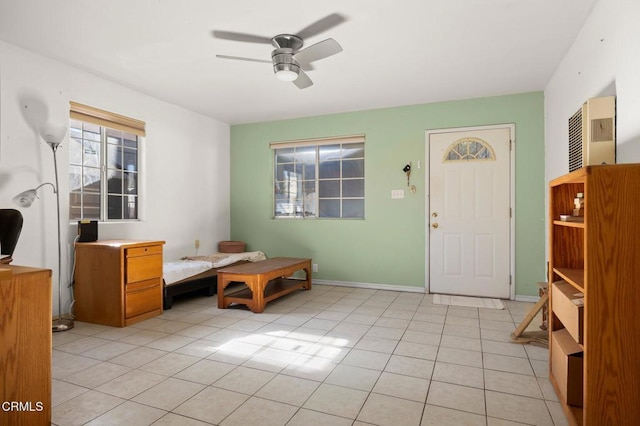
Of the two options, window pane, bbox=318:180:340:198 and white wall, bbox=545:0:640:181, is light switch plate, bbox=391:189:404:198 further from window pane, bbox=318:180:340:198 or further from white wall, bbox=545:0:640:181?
white wall, bbox=545:0:640:181

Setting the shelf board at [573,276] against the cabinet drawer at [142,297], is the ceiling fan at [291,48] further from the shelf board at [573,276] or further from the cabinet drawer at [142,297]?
the cabinet drawer at [142,297]

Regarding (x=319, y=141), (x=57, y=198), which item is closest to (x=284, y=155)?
(x=319, y=141)

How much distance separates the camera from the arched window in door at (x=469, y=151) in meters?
4.45

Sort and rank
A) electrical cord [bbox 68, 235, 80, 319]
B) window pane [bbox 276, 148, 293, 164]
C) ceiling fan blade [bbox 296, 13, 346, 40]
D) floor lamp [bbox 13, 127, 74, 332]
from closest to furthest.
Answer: ceiling fan blade [bbox 296, 13, 346, 40], floor lamp [bbox 13, 127, 74, 332], electrical cord [bbox 68, 235, 80, 319], window pane [bbox 276, 148, 293, 164]

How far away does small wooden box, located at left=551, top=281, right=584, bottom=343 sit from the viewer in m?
1.65

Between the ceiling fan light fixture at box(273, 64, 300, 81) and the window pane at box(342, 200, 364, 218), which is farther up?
the ceiling fan light fixture at box(273, 64, 300, 81)

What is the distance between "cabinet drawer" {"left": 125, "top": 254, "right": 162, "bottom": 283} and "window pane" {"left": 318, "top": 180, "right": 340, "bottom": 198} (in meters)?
2.56

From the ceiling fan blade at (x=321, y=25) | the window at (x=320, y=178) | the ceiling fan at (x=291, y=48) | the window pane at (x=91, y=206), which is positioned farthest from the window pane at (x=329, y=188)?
the window pane at (x=91, y=206)

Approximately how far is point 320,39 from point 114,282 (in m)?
2.91

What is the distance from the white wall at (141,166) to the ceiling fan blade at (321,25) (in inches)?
98.2

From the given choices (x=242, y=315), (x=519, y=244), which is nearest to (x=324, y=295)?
(x=242, y=315)

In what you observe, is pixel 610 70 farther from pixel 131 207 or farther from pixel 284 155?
pixel 131 207

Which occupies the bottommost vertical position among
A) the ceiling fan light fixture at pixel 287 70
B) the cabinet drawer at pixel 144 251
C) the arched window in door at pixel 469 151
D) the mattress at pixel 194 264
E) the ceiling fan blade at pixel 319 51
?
the mattress at pixel 194 264

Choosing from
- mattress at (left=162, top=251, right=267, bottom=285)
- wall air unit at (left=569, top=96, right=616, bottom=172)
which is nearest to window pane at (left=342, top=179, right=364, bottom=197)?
mattress at (left=162, top=251, right=267, bottom=285)
